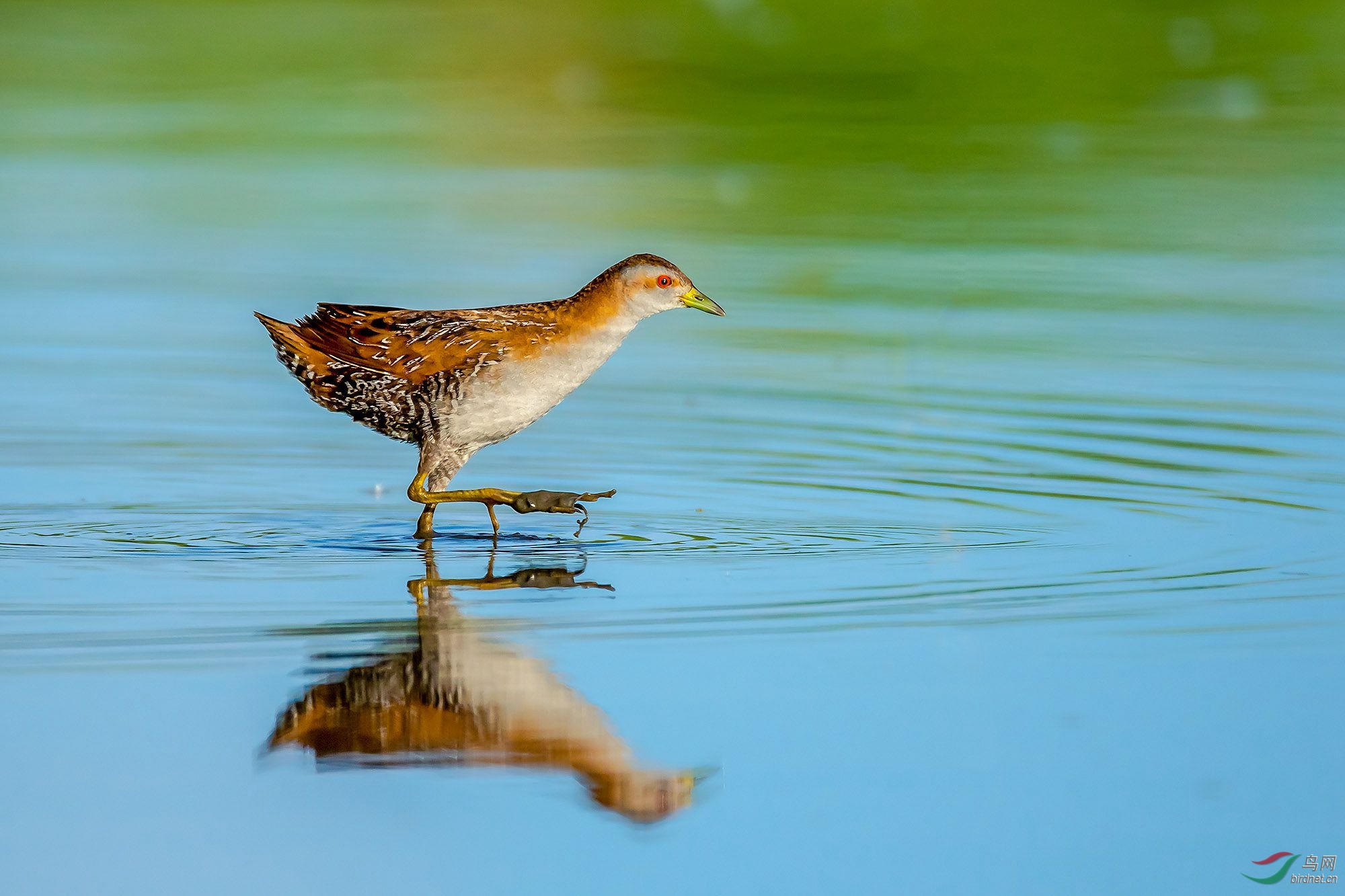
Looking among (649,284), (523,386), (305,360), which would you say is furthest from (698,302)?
(305,360)

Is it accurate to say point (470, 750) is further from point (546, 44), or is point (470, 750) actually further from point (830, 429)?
point (546, 44)

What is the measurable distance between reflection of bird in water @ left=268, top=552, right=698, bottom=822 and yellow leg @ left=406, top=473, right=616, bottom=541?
85.2 inches

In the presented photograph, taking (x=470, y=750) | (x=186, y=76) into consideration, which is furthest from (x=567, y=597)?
(x=186, y=76)

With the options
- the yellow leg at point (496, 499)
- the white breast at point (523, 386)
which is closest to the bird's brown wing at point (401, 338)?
the white breast at point (523, 386)

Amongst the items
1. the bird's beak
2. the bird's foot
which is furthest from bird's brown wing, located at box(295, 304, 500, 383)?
the bird's beak

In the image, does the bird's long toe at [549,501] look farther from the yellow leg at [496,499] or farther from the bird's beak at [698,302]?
the bird's beak at [698,302]

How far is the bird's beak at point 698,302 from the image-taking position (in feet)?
32.4

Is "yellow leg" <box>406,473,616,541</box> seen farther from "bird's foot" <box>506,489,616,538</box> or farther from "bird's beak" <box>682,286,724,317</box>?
"bird's beak" <box>682,286,724,317</box>

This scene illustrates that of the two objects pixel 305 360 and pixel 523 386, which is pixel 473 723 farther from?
pixel 305 360

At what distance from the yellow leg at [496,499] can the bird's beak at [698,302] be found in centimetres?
94

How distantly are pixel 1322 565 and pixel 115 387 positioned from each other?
20.7 ft

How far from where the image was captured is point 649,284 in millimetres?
9820

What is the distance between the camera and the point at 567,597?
798 cm

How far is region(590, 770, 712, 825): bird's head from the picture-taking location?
586 cm
